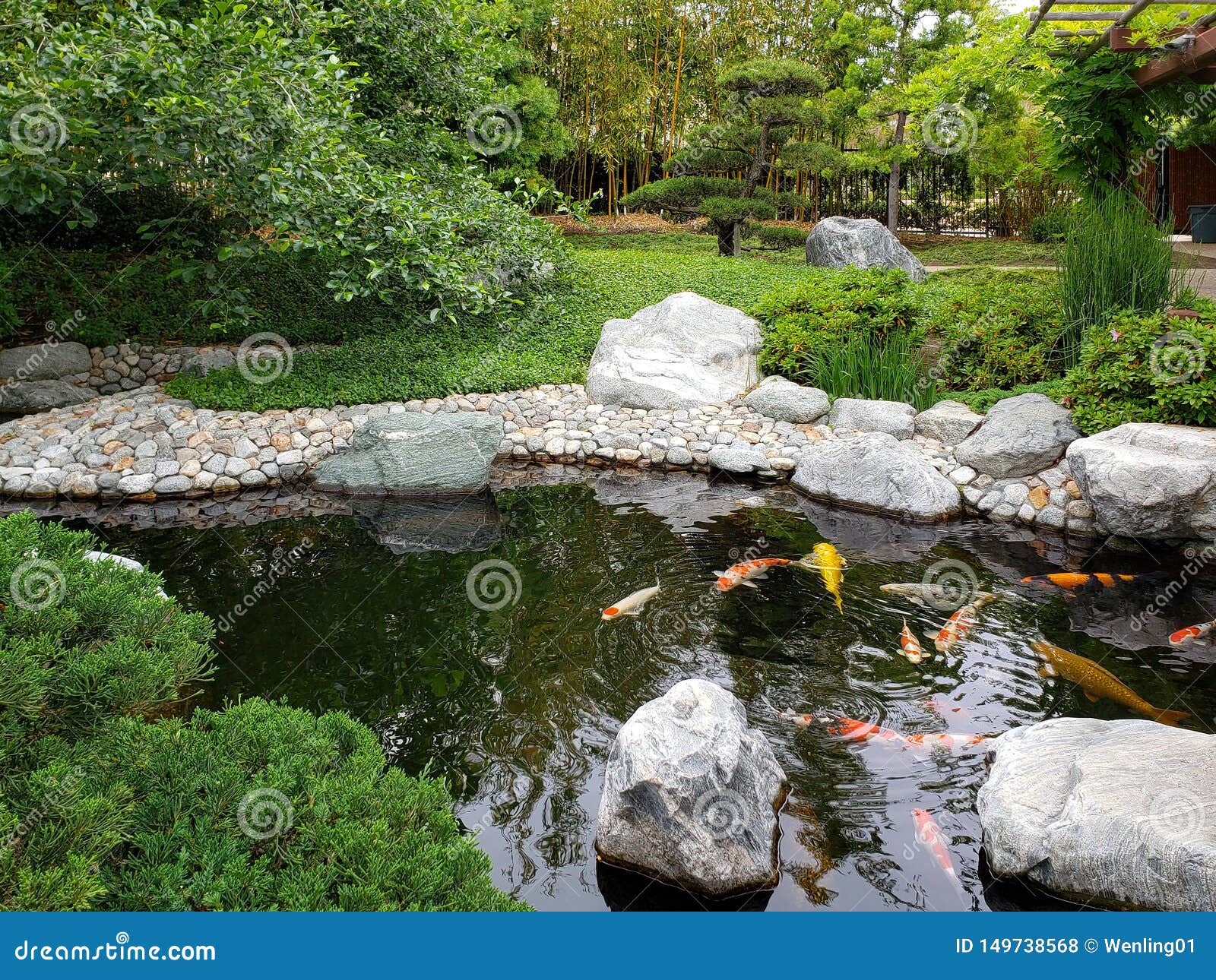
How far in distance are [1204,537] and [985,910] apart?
4.14 metres

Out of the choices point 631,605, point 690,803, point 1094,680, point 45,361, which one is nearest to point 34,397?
point 45,361

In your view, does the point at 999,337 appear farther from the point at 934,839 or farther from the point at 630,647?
the point at 934,839

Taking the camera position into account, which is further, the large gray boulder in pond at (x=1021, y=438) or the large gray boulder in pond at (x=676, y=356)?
the large gray boulder in pond at (x=676, y=356)

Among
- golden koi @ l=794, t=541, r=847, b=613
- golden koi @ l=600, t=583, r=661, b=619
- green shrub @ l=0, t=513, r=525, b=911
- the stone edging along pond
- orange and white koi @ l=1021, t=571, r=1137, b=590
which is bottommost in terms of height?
orange and white koi @ l=1021, t=571, r=1137, b=590

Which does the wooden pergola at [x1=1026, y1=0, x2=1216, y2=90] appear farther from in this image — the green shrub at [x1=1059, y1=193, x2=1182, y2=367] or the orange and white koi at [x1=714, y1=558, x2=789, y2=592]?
the orange and white koi at [x1=714, y1=558, x2=789, y2=592]

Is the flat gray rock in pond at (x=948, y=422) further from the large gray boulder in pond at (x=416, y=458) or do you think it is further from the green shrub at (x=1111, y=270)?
the large gray boulder in pond at (x=416, y=458)

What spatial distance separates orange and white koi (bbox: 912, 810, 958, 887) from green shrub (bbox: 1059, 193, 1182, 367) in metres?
5.44

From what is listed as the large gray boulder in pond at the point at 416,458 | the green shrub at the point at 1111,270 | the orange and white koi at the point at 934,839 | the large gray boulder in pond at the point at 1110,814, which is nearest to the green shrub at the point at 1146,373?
the green shrub at the point at 1111,270

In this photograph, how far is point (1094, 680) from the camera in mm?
4355

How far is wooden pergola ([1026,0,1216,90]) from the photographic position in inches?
296

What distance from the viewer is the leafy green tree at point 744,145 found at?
14453mm

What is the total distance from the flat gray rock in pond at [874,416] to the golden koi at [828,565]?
2.19 meters

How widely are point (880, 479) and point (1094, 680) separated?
2803 mm

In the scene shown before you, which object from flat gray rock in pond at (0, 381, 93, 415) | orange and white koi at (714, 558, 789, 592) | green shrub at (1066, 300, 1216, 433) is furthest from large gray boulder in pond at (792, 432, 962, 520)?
flat gray rock in pond at (0, 381, 93, 415)
